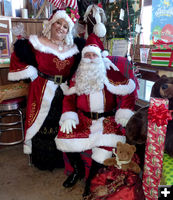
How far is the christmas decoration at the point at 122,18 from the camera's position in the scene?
2248mm

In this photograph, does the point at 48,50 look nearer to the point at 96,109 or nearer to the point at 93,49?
the point at 93,49

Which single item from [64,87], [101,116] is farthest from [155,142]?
[64,87]

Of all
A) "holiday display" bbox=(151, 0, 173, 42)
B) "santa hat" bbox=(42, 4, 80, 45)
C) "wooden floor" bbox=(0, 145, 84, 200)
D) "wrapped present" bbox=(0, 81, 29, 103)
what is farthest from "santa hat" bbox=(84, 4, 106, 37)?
"wooden floor" bbox=(0, 145, 84, 200)

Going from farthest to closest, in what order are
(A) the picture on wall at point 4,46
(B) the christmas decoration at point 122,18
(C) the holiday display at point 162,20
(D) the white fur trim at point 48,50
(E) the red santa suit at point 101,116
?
1. (C) the holiday display at point 162,20
2. (A) the picture on wall at point 4,46
3. (B) the christmas decoration at point 122,18
4. (D) the white fur trim at point 48,50
5. (E) the red santa suit at point 101,116

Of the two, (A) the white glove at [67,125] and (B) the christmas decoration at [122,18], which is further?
(B) the christmas decoration at [122,18]

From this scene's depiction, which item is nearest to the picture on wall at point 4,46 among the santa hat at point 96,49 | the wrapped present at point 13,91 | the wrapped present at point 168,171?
the wrapped present at point 13,91

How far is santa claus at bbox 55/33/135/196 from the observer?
1747 millimetres

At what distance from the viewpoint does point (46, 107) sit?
6.92ft

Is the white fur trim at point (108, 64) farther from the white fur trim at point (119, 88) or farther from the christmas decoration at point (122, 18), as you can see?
the christmas decoration at point (122, 18)

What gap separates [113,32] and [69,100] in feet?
3.22

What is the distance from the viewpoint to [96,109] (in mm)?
1854

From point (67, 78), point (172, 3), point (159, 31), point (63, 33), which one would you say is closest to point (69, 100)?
point (67, 78)

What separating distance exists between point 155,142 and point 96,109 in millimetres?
619

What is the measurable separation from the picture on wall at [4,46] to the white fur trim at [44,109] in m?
0.83
